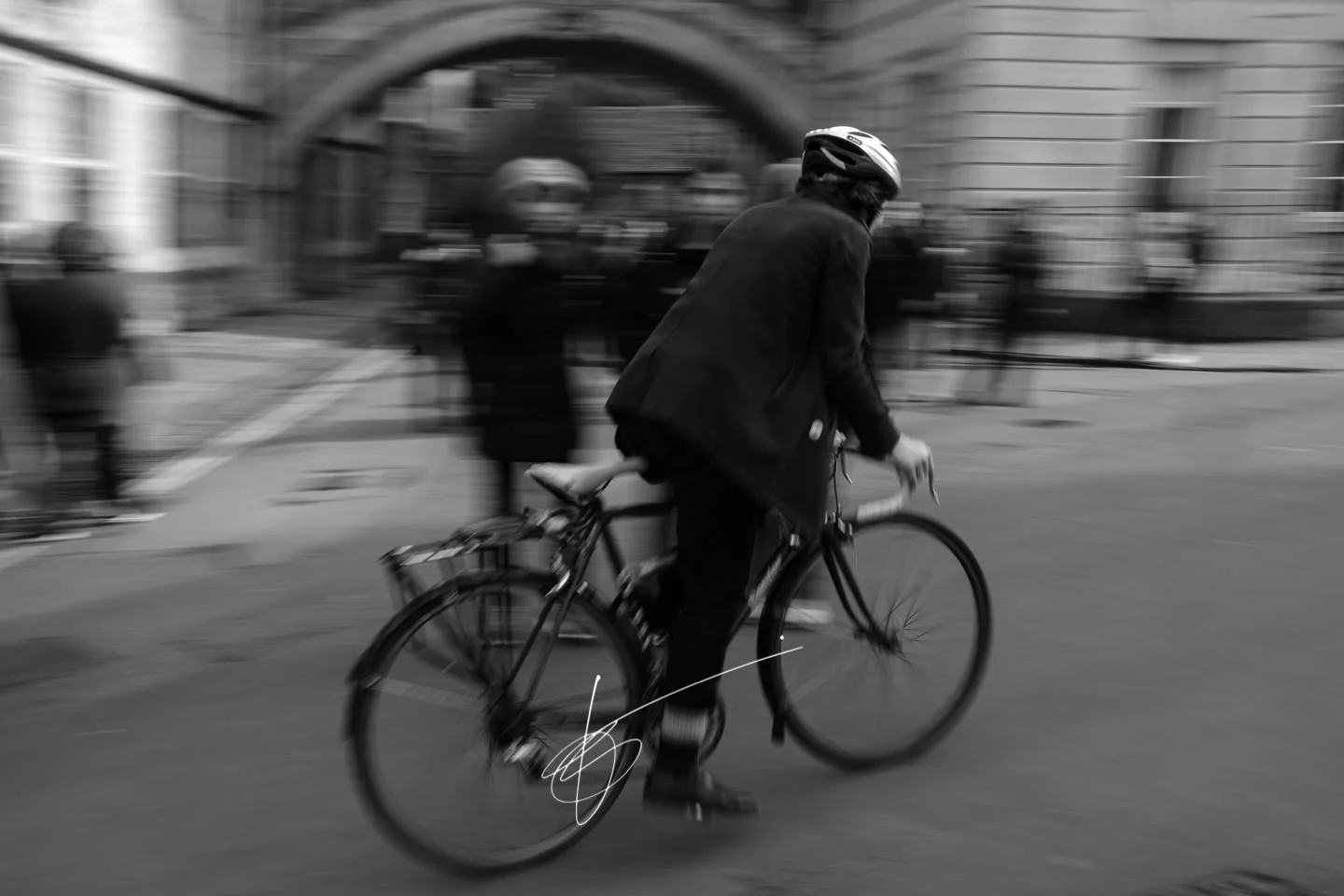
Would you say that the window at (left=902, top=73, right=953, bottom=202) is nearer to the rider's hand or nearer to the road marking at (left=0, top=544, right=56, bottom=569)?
the road marking at (left=0, top=544, right=56, bottom=569)

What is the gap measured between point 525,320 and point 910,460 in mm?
1806

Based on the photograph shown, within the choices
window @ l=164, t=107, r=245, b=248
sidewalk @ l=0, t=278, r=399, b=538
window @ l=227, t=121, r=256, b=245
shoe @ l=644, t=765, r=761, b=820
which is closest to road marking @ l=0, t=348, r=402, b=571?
sidewalk @ l=0, t=278, r=399, b=538

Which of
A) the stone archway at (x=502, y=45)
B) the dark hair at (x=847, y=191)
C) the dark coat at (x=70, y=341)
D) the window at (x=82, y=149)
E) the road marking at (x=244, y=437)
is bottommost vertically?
the road marking at (x=244, y=437)

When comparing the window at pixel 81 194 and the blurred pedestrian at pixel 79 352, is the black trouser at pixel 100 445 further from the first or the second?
the window at pixel 81 194

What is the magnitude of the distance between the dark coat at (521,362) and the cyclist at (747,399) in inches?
60.5

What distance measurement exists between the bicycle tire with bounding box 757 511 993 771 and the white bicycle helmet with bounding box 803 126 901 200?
91 cm

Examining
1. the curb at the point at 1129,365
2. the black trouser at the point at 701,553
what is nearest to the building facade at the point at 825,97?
the curb at the point at 1129,365

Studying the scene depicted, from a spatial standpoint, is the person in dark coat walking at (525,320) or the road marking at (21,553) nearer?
the person in dark coat walking at (525,320)

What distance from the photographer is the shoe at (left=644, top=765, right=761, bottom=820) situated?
3539 millimetres

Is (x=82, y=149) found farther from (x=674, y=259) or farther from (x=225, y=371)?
(x=674, y=259)

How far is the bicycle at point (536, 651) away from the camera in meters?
3.21

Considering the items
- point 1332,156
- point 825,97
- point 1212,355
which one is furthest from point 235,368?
point 825,97

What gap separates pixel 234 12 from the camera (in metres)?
23.8
